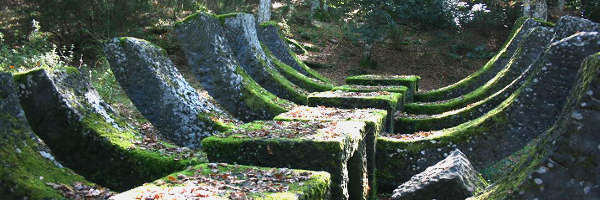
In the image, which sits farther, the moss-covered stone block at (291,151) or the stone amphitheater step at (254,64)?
the stone amphitheater step at (254,64)

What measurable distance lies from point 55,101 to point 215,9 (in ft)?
48.0

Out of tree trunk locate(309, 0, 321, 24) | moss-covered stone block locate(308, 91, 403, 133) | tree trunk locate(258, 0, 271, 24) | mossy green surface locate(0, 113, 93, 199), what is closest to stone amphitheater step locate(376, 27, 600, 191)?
moss-covered stone block locate(308, 91, 403, 133)

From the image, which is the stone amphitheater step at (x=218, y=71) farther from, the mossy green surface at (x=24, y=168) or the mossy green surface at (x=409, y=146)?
the mossy green surface at (x=24, y=168)

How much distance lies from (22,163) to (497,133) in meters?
6.19

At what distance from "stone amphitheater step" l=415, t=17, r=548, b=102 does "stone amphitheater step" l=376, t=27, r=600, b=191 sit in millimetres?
5052

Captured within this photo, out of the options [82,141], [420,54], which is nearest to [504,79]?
[82,141]

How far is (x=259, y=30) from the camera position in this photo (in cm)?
1567

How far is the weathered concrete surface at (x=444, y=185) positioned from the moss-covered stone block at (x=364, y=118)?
0.93 m

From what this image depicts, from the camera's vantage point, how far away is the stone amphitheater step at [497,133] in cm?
646

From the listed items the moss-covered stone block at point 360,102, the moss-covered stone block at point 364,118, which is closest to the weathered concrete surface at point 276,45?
the moss-covered stone block at point 360,102

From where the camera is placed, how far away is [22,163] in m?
4.24

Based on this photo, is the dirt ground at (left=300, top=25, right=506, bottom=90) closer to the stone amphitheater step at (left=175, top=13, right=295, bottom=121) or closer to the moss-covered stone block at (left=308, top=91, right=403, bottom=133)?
the stone amphitheater step at (left=175, top=13, right=295, bottom=121)

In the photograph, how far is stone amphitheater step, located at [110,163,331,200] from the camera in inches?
143

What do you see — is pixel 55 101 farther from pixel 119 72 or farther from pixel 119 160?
pixel 119 72
